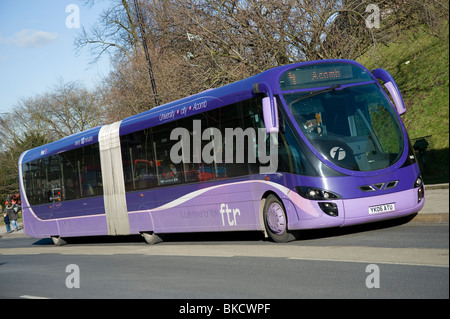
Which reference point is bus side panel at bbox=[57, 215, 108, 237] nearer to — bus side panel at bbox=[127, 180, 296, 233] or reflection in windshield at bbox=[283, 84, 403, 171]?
bus side panel at bbox=[127, 180, 296, 233]

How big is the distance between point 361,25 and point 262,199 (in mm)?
12450

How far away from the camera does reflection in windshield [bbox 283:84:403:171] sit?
11.4 metres

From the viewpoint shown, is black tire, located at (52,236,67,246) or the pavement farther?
black tire, located at (52,236,67,246)

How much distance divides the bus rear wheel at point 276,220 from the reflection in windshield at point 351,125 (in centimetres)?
160

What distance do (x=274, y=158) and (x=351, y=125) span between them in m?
1.62

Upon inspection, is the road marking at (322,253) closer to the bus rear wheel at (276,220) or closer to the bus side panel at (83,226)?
the bus rear wheel at (276,220)

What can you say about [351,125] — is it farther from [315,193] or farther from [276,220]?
[276,220]

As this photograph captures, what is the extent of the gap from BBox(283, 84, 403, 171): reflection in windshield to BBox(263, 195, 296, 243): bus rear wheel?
1.60 metres

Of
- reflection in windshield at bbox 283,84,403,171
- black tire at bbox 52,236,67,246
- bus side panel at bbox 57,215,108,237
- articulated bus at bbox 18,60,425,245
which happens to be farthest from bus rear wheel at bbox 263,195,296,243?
black tire at bbox 52,236,67,246

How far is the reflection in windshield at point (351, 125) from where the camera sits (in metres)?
11.4

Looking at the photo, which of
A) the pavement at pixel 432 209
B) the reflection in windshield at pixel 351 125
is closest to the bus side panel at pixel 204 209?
the reflection in windshield at pixel 351 125
